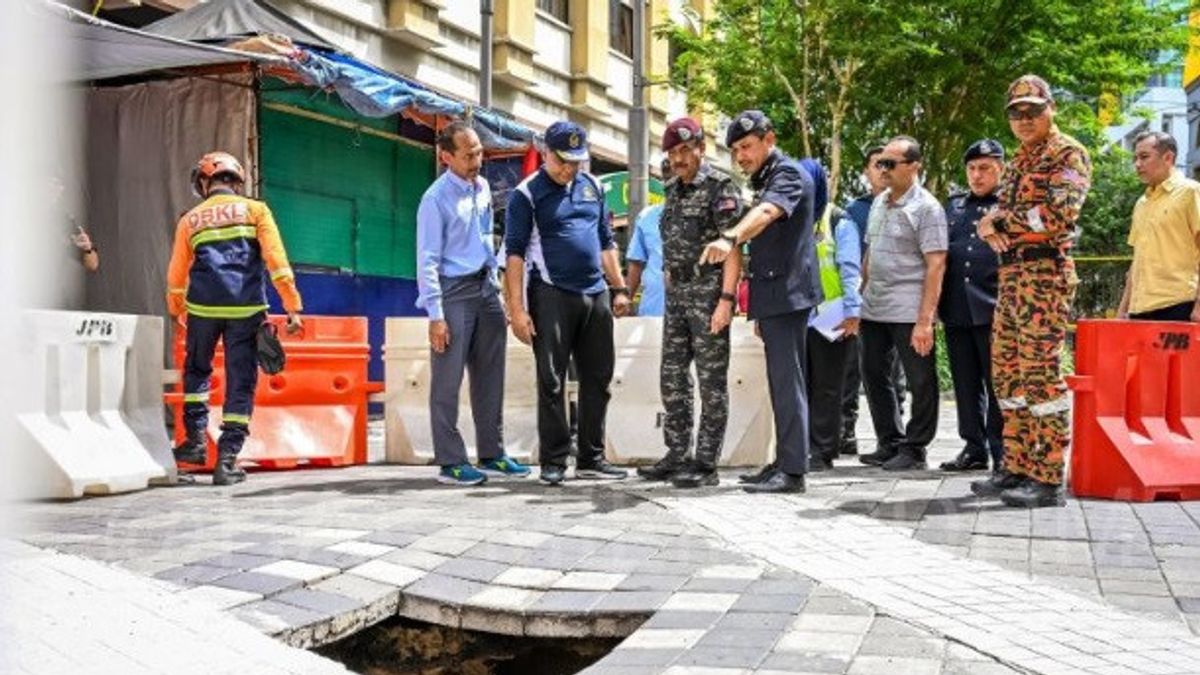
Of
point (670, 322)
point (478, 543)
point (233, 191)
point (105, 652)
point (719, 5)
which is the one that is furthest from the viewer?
point (719, 5)

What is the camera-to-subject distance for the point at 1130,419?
21.7 feet

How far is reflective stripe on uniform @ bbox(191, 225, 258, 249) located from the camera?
23.4 ft

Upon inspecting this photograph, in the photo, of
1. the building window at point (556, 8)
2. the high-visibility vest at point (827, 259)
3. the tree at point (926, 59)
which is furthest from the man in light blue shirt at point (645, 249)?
the building window at point (556, 8)

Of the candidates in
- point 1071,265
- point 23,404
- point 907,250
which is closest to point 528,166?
point 907,250

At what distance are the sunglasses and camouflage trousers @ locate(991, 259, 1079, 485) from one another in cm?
67

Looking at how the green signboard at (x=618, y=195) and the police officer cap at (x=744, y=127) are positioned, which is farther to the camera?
the green signboard at (x=618, y=195)

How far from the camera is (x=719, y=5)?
19.9 m

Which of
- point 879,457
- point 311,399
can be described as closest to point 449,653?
point 311,399

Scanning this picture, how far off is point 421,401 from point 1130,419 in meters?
4.32

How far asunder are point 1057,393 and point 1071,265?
2.03 feet

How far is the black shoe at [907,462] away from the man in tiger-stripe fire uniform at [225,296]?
3638mm

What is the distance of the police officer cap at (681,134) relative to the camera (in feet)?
21.4

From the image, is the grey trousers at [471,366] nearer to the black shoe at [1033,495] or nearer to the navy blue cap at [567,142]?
the navy blue cap at [567,142]

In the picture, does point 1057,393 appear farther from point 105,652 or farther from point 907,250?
point 105,652
